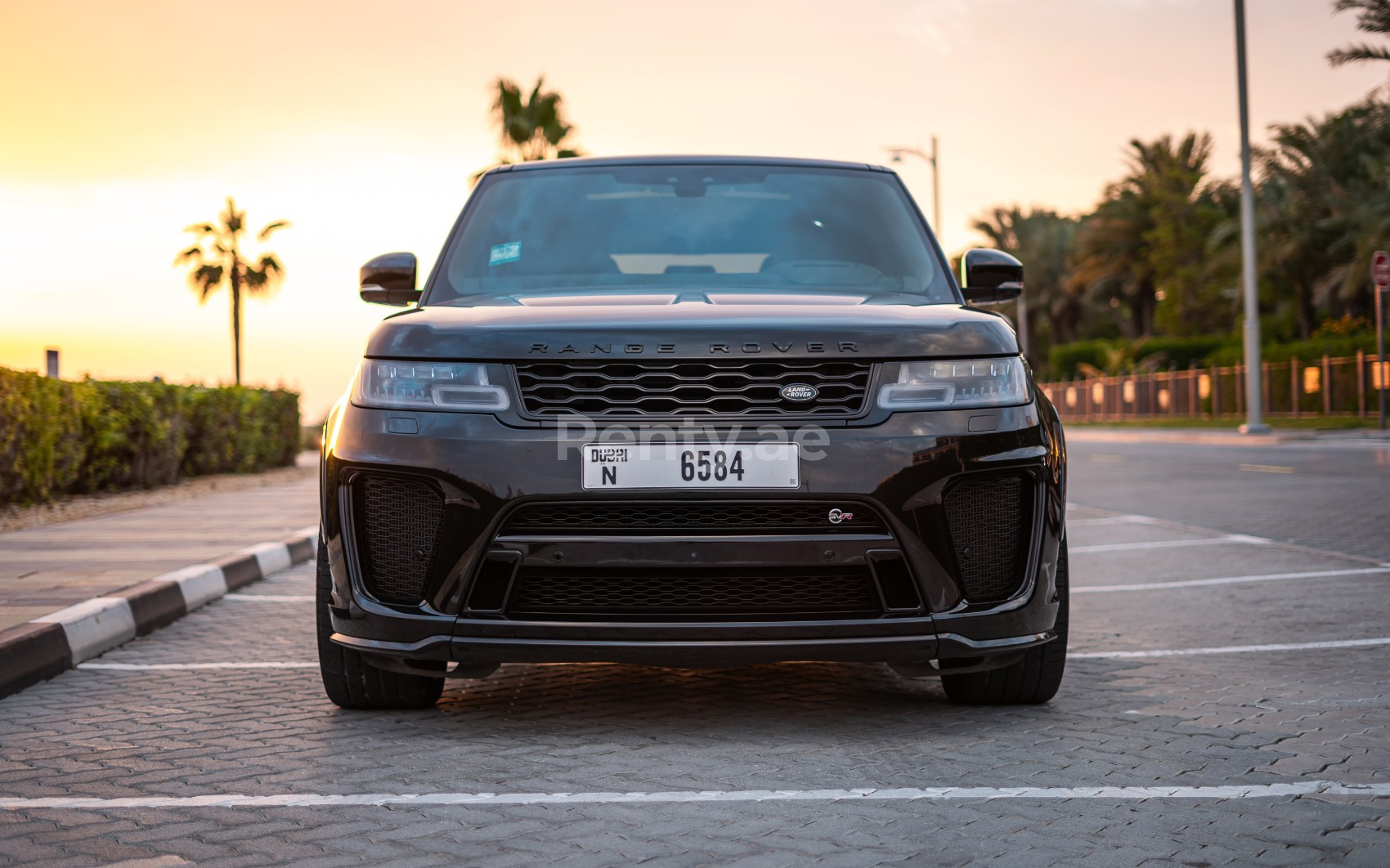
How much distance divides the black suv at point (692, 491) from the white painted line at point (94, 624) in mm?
2114

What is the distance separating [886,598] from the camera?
3.88 m

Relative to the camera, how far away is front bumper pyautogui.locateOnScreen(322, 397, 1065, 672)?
149 inches

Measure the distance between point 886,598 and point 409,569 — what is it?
1.25m

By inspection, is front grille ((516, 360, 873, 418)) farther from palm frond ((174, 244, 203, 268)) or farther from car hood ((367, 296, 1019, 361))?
palm frond ((174, 244, 203, 268))

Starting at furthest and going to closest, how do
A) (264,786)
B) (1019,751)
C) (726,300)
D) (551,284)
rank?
(551,284), (726,300), (1019,751), (264,786)

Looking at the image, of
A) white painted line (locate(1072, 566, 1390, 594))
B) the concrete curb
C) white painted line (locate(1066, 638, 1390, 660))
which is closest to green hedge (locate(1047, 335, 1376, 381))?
white painted line (locate(1072, 566, 1390, 594))

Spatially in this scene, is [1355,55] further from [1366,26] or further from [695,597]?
[695,597]

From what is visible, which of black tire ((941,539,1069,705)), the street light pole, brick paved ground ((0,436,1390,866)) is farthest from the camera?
the street light pole

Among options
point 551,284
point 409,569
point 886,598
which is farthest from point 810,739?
point 551,284

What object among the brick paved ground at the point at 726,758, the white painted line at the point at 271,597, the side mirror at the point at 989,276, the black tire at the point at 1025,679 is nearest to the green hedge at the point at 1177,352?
the white painted line at the point at 271,597

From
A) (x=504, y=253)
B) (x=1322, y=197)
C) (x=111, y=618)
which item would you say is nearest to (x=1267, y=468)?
(x=504, y=253)

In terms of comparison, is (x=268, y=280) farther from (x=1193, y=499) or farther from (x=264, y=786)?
(x=264, y=786)

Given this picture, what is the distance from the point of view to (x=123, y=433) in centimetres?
1526

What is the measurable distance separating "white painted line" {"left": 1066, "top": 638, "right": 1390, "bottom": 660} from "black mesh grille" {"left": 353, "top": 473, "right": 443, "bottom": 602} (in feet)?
8.63
